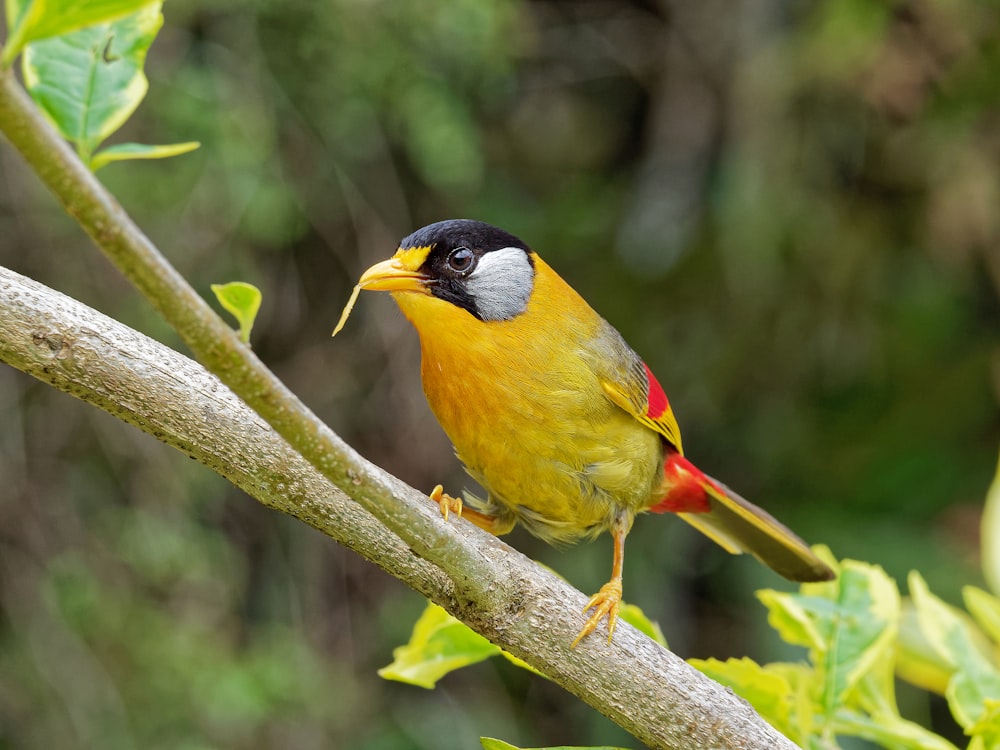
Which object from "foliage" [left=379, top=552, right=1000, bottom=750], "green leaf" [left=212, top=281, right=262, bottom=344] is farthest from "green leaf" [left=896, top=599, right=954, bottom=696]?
"green leaf" [left=212, top=281, right=262, bottom=344]

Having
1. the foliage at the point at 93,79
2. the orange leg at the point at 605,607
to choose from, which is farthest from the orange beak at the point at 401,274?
the foliage at the point at 93,79

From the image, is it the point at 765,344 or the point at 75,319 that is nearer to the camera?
the point at 75,319

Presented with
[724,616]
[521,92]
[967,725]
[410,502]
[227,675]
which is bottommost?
[227,675]

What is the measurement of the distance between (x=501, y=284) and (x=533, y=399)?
0.36m

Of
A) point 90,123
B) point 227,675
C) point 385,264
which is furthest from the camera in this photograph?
point 227,675

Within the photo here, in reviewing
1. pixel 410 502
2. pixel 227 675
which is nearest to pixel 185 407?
pixel 410 502

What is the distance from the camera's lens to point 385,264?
2.35 m

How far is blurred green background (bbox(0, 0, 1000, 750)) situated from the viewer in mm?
3674

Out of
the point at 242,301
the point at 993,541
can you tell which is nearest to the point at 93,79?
the point at 242,301

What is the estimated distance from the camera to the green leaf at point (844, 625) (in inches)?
69.1

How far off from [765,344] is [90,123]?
12.7 feet

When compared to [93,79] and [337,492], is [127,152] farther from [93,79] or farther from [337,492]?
[337,492]

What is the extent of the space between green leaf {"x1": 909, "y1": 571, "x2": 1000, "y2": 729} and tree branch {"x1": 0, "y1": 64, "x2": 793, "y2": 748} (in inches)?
18.0

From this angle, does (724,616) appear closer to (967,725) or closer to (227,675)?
(227,675)
